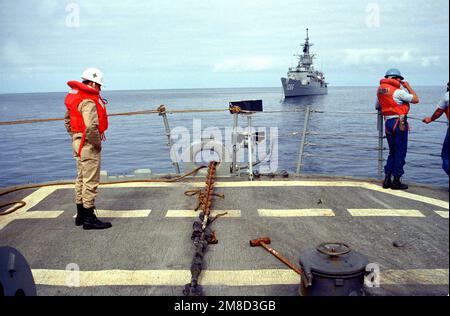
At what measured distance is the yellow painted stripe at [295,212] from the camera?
18.0ft

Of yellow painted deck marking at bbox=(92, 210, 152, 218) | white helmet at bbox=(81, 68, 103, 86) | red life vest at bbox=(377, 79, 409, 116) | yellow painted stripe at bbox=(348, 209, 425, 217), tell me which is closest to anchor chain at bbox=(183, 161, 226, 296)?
yellow painted deck marking at bbox=(92, 210, 152, 218)

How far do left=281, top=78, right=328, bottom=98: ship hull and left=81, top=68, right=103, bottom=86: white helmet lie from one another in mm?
102198

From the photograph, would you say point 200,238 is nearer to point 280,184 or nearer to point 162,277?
point 162,277

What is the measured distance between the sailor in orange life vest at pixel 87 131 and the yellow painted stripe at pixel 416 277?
11.2 ft

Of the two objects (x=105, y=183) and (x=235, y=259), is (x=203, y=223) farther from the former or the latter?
(x=105, y=183)

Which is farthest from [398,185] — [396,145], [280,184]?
[280,184]

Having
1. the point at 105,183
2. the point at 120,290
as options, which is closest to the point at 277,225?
the point at 120,290

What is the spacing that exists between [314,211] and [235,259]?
6.19 ft

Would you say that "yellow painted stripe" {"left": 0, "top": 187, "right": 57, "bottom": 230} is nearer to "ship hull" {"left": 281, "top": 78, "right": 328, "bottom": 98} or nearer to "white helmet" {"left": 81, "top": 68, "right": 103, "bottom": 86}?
"white helmet" {"left": 81, "top": 68, "right": 103, "bottom": 86}

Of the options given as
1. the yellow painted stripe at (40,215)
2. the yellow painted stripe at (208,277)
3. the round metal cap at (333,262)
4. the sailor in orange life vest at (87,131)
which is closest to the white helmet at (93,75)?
the sailor in orange life vest at (87,131)

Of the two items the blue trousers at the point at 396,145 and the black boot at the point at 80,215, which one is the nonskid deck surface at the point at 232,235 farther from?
the blue trousers at the point at 396,145

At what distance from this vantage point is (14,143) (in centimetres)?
3834

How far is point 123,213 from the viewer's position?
18.6 ft
